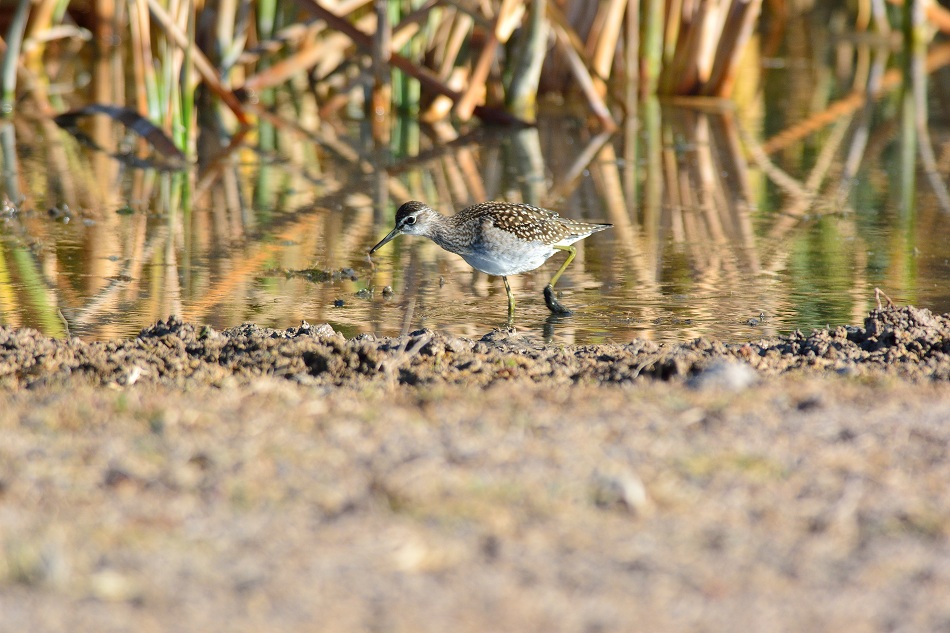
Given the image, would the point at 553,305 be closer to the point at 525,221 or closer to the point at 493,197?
the point at 525,221

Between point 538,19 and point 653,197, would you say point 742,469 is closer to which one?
point 653,197

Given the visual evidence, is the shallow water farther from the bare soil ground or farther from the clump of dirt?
the bare soil ground

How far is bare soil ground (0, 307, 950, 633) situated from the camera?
2.98m

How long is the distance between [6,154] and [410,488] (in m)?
8.02

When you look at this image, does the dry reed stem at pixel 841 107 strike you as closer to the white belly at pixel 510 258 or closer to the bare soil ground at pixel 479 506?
the white belly at pixel 510 258

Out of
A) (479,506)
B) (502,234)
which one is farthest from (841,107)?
(479,506)

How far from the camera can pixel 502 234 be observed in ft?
21.8

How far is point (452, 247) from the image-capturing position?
22.8ft

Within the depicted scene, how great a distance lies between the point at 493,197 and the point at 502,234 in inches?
113

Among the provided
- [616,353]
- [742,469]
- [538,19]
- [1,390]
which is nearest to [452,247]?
[616,353]

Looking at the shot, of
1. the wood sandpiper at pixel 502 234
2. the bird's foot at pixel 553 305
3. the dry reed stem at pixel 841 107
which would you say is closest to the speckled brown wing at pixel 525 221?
the wood sandpiper at pixel 502 234

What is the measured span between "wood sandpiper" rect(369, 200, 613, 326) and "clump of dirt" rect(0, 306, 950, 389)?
2.84 ft

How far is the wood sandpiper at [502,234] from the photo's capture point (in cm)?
662

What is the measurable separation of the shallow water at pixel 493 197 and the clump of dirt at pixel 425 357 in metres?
0.54
